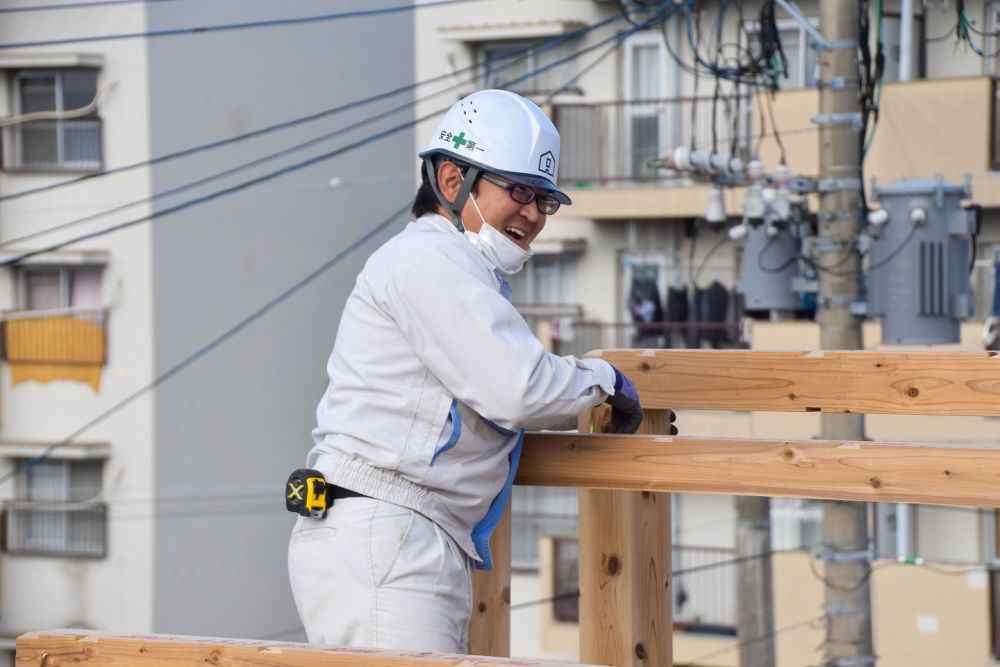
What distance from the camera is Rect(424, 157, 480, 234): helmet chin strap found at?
3.29m

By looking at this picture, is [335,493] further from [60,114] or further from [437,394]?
[60,114]

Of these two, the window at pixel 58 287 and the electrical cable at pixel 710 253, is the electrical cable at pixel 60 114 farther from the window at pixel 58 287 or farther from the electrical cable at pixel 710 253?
the electrical cable at pixel 710 253

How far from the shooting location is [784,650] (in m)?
16.1

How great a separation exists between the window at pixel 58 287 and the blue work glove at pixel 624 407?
17.3m

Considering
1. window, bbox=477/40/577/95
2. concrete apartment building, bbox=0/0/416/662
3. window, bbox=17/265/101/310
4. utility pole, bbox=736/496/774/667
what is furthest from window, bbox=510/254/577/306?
utility pole, bbox=736/496/774/667

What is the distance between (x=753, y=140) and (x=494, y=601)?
1284cm

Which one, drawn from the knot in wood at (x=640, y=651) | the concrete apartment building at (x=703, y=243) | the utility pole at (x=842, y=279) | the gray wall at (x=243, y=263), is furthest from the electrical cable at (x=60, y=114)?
the knot in wood at (x=640, y=651)

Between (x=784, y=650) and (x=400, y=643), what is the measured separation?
13556mm

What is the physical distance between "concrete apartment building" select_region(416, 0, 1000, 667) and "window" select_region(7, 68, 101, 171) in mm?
4422

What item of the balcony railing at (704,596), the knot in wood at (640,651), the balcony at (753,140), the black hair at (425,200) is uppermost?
the balcony at (753,140)

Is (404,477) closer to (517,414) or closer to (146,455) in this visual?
(517,414)

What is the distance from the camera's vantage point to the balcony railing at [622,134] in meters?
16.9

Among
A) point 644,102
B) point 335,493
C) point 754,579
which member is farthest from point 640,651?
point 644,102

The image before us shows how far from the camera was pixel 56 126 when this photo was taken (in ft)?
66.4
